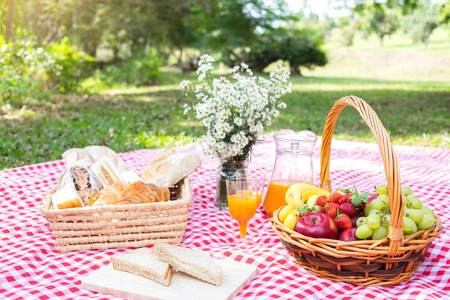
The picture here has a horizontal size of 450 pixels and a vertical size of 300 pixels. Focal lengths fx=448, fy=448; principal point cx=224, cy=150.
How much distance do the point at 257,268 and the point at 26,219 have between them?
4.33 feet

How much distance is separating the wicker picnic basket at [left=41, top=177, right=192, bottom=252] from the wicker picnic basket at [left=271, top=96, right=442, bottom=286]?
51 centimetres

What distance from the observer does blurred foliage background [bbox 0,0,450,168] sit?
17.9 feet

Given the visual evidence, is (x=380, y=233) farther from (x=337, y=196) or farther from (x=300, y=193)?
(x=300, y=193)

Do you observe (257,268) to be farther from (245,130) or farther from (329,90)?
(329,90)

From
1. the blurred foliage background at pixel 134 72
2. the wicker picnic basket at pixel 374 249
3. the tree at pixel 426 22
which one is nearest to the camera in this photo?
the wicker picnic basket at pixel 374 249

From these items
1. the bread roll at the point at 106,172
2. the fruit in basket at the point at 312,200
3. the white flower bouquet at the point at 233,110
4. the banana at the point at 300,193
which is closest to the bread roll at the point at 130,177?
the bread roll at the point at 106,172

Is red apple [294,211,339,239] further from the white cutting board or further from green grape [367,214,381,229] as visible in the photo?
the white cutting board

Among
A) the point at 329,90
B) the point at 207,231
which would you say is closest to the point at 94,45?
the point at 329,90

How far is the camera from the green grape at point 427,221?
64.0 inches

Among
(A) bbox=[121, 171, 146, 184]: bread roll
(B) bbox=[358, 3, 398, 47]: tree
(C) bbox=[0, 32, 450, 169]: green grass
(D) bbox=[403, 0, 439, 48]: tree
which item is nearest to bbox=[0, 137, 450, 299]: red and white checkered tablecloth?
(A) bbox=[121, 171, 146, 184]: bread roll

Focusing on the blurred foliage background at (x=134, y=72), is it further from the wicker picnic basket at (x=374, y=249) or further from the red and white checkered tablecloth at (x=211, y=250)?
the wicker picnic basket at (x=374, y=249)

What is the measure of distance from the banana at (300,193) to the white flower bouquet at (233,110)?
0.41 metres

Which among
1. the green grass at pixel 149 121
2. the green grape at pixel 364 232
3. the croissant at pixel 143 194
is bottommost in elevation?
the green grass at pixel 149 121

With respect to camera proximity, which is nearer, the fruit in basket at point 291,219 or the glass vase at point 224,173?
the fruit in basket at point 291,219
